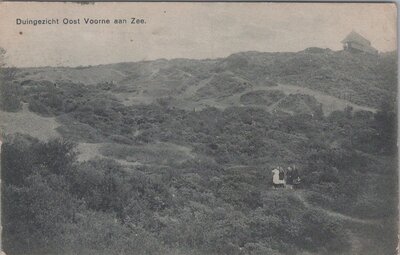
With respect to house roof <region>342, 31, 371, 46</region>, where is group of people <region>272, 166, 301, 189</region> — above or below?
below

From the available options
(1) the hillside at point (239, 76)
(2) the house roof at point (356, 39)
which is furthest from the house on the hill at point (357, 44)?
(1) the hillside at point (239, 76)

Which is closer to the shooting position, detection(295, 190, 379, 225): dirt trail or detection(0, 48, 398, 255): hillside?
detection(0, 48, 398, 255): hillside

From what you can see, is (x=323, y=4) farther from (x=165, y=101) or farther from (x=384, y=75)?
(x=165, y=101)

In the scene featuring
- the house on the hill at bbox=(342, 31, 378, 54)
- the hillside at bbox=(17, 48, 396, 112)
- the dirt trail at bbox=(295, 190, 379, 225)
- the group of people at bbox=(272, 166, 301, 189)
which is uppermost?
the house on the hill at bbox=(342, 31, 378, 54)

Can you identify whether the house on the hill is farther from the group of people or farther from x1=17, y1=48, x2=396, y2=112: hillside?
the group of people

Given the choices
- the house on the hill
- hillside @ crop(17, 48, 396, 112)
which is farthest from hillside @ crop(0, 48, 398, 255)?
the house on the hill
